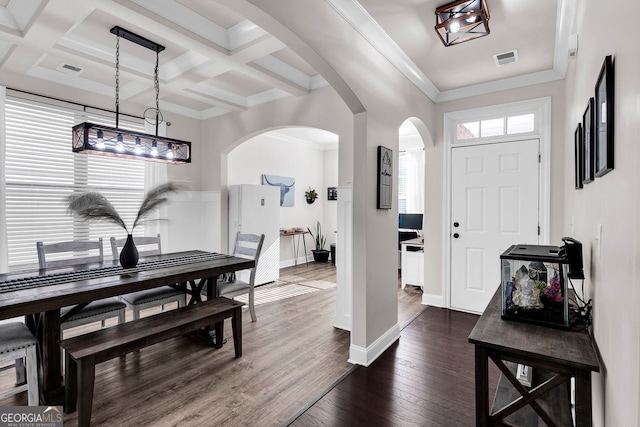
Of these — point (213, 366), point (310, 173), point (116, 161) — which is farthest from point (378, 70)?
point (310, 173)

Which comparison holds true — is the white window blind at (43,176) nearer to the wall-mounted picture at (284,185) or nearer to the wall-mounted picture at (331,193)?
the wall-mounted picture at (284,185)

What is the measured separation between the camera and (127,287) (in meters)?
2.37

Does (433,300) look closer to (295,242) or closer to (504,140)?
(504,140)

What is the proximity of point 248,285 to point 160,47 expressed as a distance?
8.23 ft

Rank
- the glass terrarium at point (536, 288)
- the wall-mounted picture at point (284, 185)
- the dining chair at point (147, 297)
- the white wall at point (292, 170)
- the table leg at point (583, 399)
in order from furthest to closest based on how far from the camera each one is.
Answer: the wall-mounted picture at point (284, 185), the white wall at point (292, 170), the dining chair at point (147, 297), the glass terrarium at point (536, 288), the table leg at point (583, 399)

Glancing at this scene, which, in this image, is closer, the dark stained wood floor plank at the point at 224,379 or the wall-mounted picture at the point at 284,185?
the dark stained wood floor plank at the point at 224,379

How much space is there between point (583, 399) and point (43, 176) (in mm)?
4688

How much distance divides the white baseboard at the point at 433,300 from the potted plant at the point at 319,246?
10.7 feet

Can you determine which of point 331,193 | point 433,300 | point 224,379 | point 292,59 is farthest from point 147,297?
point 331,193

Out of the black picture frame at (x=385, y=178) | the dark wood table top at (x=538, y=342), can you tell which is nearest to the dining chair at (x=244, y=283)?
the black picture frame at (x=385, y=178)

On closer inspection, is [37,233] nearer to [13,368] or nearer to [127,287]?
[13,368]

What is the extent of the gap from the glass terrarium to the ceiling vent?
2.18 metres

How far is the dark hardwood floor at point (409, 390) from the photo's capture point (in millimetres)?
2049

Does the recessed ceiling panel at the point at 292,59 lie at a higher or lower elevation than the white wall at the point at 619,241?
higher
